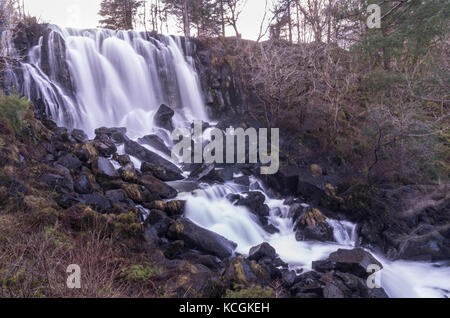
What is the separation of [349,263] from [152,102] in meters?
11.7

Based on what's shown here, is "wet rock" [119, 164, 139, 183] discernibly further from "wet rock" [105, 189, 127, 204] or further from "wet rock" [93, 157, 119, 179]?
"wet rock" [105, 189, 127, 204]

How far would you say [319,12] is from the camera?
14.9 meters

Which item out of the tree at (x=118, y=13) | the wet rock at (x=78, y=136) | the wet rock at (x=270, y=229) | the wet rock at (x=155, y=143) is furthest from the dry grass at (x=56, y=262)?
the tree at (x=118, y=13)

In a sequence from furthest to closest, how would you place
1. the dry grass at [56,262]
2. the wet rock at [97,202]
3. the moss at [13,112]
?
the moss at [13,112], the wet rock at [97,202], the dry grass at [56,262]

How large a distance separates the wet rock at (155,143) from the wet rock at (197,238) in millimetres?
5313

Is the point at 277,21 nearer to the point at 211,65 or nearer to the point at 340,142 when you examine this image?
the point at 211,65

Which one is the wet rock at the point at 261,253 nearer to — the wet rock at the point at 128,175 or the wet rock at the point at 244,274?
the wet rock at the point at 244,274

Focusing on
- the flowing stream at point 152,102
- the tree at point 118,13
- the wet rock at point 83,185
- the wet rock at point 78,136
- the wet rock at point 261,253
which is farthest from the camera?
the tree at point 118,13

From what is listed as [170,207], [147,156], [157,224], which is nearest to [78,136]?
[147,156]

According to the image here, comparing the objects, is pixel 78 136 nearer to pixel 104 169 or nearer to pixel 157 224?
pixel 104 169

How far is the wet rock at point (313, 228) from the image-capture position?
784 cm

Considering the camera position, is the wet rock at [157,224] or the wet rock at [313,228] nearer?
the wet rock at [157,224]

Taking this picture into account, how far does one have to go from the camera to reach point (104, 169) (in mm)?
7785
